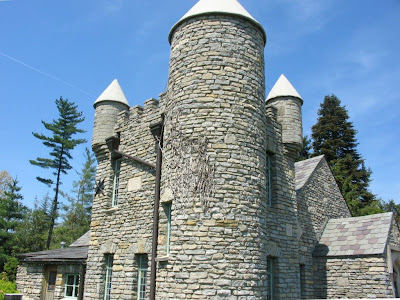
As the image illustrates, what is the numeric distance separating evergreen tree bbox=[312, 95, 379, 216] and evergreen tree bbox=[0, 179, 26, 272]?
24.8 meters

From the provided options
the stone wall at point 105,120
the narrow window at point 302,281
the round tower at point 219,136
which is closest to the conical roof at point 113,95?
the stone wall at point 105,120

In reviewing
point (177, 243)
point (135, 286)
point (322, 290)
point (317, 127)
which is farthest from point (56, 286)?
point (317, 127)

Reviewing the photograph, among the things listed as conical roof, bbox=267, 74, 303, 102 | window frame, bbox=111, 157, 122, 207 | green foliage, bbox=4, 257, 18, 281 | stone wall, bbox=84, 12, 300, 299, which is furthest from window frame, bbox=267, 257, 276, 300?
green foliage, bbox=4, 257, 18, 281

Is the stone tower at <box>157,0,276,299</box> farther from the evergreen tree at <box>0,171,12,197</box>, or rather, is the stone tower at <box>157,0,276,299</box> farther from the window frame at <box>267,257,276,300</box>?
the evergreen tree at <box>0,171,12,197</box>

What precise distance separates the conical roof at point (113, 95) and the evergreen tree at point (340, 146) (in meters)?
17.0

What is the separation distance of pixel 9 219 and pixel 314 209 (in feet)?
85.7

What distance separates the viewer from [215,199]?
785 cm

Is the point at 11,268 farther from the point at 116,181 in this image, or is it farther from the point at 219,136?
the point at 219,136

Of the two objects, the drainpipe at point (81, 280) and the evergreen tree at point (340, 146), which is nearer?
the drainpipe at point (81, 280)

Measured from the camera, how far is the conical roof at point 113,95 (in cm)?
1274

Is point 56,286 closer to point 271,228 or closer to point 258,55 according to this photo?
point 271,228

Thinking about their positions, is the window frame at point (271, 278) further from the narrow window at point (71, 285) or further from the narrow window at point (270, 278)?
the narrow window at point (71, 285)

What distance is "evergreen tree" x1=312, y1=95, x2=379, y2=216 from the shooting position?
85.4ft

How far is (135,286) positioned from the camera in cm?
988
